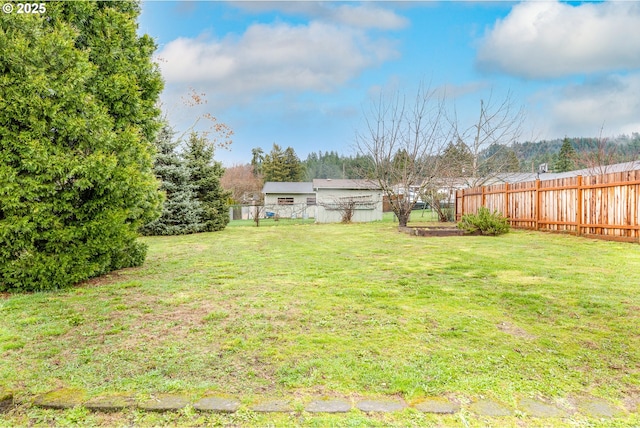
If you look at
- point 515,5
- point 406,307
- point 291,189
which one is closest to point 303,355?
point 406,307

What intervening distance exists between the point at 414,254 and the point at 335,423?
5.99 metres

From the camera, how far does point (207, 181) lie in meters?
Result: 14.8

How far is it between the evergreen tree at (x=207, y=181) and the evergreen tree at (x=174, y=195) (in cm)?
35

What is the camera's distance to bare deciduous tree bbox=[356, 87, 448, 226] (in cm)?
1462

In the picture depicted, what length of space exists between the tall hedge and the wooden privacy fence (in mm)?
10371

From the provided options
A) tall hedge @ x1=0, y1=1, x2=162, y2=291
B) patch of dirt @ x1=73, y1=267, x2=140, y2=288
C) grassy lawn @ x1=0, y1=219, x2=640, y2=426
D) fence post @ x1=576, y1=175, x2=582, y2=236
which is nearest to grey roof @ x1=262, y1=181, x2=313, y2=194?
fence post @ x1=576, y1=175, x2=582, y2=236

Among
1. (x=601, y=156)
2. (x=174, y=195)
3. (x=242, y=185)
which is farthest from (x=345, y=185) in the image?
(x=242, y=185)

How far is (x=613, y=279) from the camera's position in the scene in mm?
4715

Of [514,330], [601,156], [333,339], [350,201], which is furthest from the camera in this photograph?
[350,201]

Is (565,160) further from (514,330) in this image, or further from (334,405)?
(334,405)

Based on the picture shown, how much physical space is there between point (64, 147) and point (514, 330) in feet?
18.9

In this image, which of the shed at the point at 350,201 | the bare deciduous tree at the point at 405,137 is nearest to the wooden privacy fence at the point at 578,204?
the bare deciduous tree at the point at 405,137

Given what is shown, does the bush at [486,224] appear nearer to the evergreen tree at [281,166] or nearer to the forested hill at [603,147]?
the forested hill at [603,147]

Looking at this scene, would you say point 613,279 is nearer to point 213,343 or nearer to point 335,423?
point 335,423
